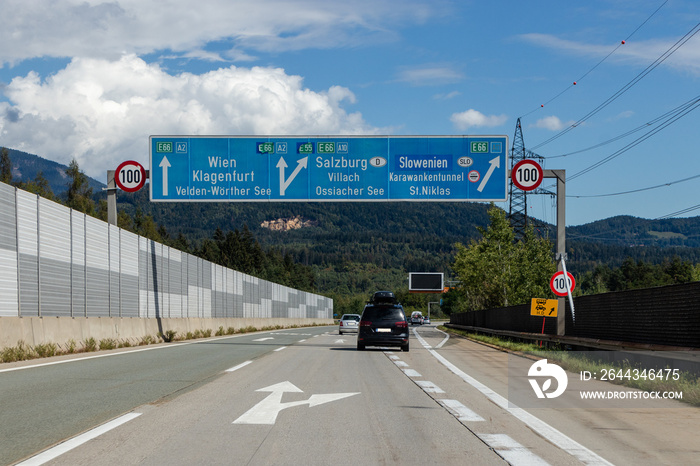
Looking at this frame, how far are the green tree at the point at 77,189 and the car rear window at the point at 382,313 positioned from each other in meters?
105

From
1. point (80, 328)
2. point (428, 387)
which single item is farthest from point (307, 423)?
point (80, 328)

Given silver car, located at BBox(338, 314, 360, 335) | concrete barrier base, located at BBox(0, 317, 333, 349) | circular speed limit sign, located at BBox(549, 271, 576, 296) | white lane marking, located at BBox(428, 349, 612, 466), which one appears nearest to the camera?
white lane marking, located at BBox(428, 349, 612, 466)

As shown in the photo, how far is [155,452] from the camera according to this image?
6977mm

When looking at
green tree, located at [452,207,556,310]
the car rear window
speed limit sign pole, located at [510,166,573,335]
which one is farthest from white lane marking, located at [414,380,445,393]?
green tree, located at [452,207,556,310]

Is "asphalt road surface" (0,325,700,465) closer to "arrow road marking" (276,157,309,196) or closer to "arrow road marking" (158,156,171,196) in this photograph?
"arrow road marking" (276,157,309,196)

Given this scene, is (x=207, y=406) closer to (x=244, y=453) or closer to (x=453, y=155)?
(x=244, y=453)

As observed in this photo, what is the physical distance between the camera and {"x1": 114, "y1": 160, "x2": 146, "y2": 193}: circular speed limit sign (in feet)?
90.4

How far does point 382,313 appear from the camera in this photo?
26328 mm

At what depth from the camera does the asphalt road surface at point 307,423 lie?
692 cm

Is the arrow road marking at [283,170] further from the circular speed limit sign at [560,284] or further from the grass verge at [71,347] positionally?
the circular speed limit sign at [560,284]

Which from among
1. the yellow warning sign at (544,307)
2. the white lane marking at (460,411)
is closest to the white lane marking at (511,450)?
the white lane marking at (460,411)

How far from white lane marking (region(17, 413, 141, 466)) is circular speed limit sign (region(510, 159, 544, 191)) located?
765 inches

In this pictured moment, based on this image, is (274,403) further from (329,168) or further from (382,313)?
(329,168)

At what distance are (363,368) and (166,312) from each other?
71.7 feet
